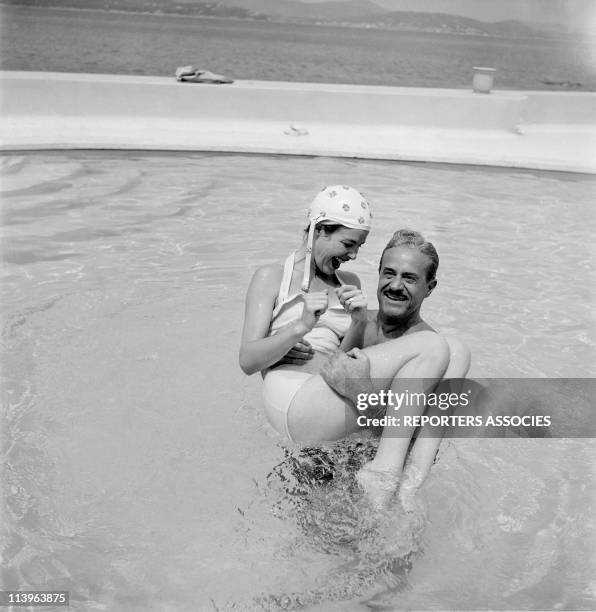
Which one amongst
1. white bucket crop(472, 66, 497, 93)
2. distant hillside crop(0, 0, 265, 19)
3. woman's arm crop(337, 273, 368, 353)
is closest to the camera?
woman's arm crop(337, 273, 368, 353)

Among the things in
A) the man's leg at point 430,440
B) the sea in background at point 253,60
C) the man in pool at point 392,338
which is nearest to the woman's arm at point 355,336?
the man in pool at point 392,338

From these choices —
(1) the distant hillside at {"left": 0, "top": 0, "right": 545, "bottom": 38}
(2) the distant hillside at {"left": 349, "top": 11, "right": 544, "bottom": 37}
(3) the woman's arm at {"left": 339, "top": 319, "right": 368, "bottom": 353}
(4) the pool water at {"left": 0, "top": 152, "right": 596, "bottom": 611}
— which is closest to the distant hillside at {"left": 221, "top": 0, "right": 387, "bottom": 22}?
(1) the distant hillside at {"left": 0, "top": 0, "right": 545, "bottom": 38}

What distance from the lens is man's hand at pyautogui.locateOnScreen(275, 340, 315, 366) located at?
11.2ft

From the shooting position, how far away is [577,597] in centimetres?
302

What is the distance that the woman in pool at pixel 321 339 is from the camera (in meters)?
3.04

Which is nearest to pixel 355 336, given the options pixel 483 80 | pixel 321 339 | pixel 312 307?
pixel 321 339

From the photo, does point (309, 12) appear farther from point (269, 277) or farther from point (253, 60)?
point (269, 277)

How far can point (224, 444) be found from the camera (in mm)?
4039

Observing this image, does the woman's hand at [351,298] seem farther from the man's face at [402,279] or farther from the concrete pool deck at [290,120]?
the concrete pool deck at [290,120]

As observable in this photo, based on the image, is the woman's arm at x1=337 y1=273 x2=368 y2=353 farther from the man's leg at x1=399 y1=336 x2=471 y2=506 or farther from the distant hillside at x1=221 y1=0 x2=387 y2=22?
the distant hillside at x1=221 y1=0 x2=387 y2=22

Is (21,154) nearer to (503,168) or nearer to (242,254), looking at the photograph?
(242,254)

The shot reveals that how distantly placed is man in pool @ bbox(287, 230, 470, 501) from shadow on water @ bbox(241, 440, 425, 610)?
14 cm

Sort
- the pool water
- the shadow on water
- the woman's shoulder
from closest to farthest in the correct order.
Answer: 1. the shadow on water
2. the pool water
3. the woman's shoulder

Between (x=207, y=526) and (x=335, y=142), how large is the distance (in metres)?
8.16
